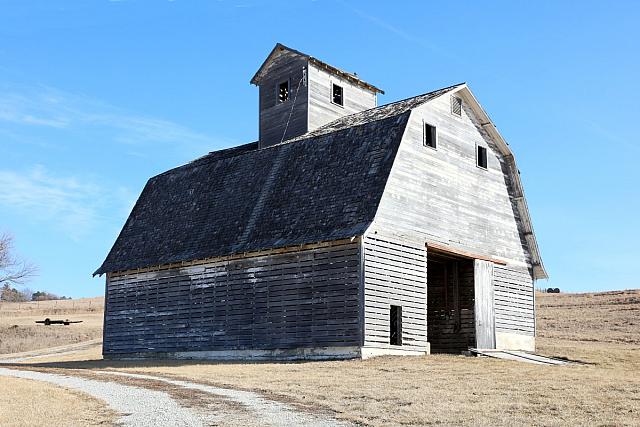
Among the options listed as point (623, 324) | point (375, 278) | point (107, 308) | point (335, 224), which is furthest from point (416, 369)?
point (623, 324)

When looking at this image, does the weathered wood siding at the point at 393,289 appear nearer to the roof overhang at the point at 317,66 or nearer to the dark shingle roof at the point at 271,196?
the dark shingle roof at the point at 271,196

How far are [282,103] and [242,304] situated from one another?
11.3 meters

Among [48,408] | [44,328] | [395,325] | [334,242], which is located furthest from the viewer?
[44,328]

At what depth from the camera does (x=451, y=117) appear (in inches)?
1233

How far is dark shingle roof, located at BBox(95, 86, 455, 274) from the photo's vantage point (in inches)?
1113

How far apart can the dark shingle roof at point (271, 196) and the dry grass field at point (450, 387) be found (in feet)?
16.5

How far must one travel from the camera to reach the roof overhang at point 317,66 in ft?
121

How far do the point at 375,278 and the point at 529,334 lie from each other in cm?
998

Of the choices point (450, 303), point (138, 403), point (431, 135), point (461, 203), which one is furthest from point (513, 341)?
point (138, 403)

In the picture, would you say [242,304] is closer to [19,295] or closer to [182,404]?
[182,404]

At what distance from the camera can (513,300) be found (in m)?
32.8

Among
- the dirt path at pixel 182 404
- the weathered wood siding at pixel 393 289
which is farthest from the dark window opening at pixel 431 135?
the dirt path at pixel 182 404

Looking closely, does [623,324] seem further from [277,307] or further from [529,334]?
[277,307]

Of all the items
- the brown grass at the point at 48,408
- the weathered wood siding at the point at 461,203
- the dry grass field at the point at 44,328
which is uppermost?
the weathered wood siding at the point at 461,203
